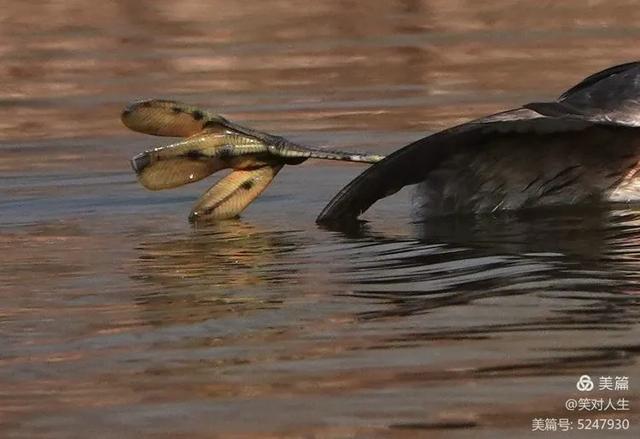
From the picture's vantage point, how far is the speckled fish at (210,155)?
6.01 metres

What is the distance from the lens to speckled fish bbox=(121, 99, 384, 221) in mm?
6008

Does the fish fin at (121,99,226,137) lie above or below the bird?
above

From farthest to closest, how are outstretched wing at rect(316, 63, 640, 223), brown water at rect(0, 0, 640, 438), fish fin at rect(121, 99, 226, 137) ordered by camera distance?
1. fish fin at rect(121, 99, 226, 137)
2. outstretched wing at rect(316, 63, 640, 223)
3. brown water at rect(0, 0, 640, 438)

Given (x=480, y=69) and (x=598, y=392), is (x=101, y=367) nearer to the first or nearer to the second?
(x=598, y=392)

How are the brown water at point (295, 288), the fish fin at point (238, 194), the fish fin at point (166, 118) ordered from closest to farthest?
the brown water at point (295, 288) → the fish fin at point (166, 118) → the fish fin at point (238, 194)

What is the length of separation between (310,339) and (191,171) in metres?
1.80

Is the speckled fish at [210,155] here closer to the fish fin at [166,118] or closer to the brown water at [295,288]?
the fish fin at [166,118]

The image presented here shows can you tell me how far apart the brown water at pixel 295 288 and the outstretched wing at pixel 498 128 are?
129 mm

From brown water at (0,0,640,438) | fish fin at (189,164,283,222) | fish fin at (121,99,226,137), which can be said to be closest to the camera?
brown water at (0,0,640,438)

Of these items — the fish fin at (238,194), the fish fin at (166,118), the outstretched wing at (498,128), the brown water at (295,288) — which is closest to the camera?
the brown water at (295,288)

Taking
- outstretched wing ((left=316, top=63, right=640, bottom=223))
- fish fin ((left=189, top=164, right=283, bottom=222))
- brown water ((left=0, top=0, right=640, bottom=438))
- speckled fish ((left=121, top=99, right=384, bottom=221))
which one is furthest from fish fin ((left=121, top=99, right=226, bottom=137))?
outstretched wing ((left=316, top=63, right=640, bottom=223))

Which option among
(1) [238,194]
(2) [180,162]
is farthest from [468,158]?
(2) [180,162]

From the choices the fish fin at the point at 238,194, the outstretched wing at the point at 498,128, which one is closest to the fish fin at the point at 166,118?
the fish fin at the point at 238,194

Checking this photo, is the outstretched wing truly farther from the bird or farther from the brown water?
Result: the brown water
